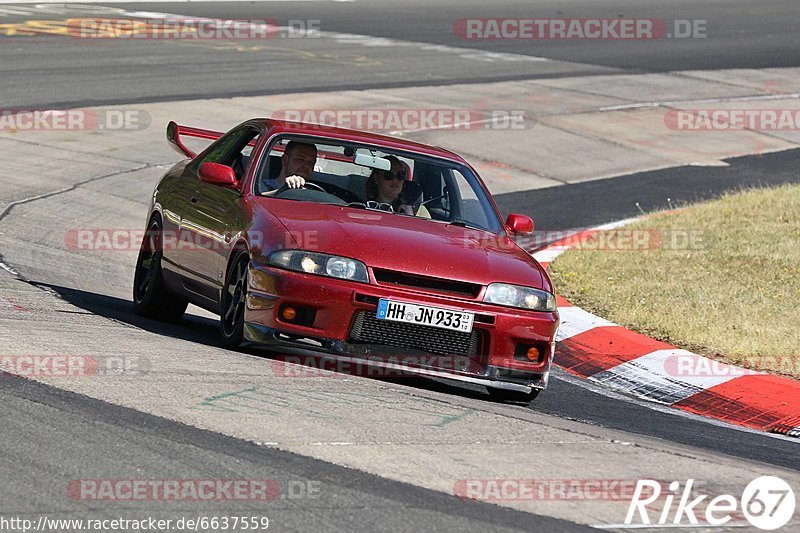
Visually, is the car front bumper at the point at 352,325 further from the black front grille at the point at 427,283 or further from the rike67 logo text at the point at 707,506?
the rike67 logo text at the point at 707,506

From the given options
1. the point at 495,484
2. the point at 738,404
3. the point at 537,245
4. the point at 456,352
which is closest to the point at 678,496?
the point at 495,484

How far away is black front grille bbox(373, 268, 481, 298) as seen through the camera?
7.43 metres

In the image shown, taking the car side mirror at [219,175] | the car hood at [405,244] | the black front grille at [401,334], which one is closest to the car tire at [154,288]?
the car side mirror at [219,175]

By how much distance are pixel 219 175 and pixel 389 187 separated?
3.47 ft

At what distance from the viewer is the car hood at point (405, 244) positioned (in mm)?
7496

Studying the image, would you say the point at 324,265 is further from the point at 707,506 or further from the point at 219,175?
the point at 707,506

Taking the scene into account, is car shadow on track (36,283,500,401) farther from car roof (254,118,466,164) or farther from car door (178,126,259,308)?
car roof (254,118,466,164)

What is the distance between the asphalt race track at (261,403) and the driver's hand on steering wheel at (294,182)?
1.07 m

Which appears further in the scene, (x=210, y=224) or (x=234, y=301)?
(x=210, y=224)

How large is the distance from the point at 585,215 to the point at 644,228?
5.81 ft

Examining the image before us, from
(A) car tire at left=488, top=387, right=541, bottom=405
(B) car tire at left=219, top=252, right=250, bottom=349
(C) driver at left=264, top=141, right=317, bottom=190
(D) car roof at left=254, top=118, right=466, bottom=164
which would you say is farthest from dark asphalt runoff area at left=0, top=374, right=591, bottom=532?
(D) car roof at left=254, top=118, right=466, bottom=164

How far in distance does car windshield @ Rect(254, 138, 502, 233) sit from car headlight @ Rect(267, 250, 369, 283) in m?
0.99

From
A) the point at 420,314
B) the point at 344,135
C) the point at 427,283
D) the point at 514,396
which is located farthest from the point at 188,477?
the point at 344,135

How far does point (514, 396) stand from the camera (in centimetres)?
800
